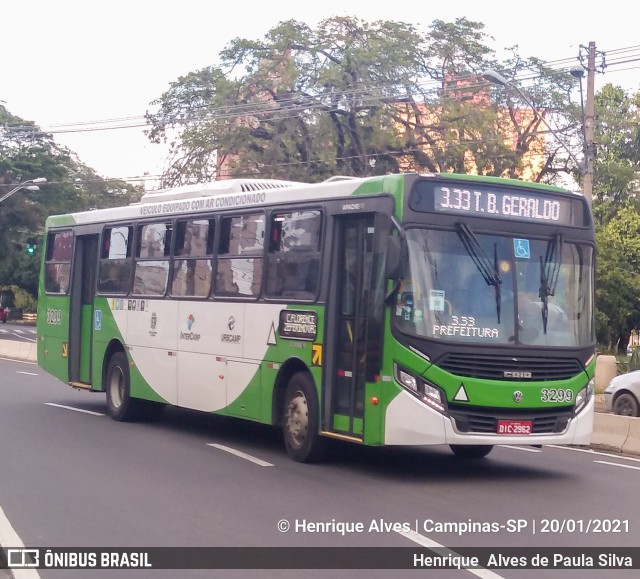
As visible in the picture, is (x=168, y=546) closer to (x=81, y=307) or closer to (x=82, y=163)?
(x=81, y=307)

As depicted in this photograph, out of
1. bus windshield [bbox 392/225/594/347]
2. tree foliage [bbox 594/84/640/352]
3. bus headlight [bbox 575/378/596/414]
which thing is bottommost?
bus headlight [bbox 575/378/596/414]

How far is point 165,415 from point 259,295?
5459 mm

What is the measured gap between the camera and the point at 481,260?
11109 millimetres

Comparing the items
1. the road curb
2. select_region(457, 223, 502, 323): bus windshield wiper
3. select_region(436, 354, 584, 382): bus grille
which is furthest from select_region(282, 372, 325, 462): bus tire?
the road curb

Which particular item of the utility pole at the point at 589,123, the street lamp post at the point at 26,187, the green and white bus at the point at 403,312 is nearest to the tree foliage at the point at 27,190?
the street lamp post at the point at 26,187

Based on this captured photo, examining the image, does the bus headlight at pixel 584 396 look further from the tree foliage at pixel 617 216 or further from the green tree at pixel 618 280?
the green tree at pixel 618 280

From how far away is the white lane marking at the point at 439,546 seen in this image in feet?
23.5

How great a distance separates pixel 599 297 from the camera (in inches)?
1425

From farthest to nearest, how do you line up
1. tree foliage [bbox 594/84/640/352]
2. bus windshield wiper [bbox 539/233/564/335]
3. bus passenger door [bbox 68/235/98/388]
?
tree foliage [bbox 594/84/640/352]
bus passenger door [bbox 68/235/98/388]
bus windshield wiper [bbox 539/233/564/335]

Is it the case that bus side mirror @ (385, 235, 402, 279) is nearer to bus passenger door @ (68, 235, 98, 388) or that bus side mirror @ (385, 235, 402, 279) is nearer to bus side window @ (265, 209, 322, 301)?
bus side window @ (265, 209, 322, 301)

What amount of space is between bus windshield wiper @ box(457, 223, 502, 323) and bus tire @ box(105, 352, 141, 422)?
23.2 ft

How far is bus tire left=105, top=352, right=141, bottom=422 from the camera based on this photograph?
16375 millimetres

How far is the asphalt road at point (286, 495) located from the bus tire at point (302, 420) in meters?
0.18

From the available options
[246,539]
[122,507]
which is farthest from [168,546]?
[122,507]
